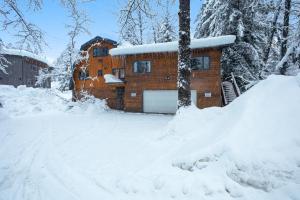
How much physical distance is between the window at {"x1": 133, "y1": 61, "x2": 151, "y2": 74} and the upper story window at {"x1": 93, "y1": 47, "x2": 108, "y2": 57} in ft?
23.9

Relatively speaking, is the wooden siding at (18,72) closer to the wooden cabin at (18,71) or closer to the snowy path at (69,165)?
the wooden cabin at (18,71)

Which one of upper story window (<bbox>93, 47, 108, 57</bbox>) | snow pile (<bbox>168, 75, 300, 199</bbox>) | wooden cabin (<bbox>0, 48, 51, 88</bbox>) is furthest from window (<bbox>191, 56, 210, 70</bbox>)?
wooden cabin (<bbox>0, 48, 51, 88</bbox>)

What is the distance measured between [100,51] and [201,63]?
45.4 ft

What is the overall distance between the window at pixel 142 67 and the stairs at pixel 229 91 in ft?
22.9

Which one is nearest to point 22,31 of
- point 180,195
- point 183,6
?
point 183,6

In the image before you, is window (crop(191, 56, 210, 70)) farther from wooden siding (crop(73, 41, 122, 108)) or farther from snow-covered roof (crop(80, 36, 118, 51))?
snow-covered roof (crop(80, 36, 118, 51))

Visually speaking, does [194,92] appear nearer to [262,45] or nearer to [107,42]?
[262,45]

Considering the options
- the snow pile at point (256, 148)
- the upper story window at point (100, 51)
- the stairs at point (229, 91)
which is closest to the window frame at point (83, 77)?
the upper story window at point (100, 51)

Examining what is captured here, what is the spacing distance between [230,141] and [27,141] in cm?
831

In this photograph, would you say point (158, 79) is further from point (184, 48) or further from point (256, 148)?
point (256, 148)

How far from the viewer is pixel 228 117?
564 centimetres

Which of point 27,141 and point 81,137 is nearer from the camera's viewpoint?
point 27,141

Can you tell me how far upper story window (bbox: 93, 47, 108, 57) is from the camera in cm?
2702

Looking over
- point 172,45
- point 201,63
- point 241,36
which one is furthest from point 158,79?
point 241,36
